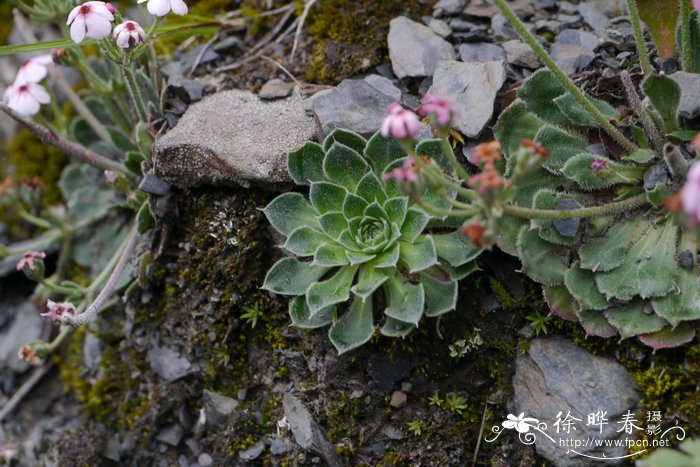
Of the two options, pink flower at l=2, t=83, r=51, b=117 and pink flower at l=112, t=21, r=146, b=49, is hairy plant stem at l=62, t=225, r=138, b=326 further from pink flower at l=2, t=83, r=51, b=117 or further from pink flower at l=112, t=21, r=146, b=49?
pink flower at l=112, t=21, r=146, b=49

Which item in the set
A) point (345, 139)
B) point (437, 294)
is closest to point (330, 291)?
point (437, 294)

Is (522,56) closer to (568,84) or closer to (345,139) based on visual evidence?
(568,84)

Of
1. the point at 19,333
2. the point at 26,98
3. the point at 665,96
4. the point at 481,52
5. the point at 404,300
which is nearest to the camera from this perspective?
the point at 665,96

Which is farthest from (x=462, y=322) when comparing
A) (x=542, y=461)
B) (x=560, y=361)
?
(x=542, y=461)

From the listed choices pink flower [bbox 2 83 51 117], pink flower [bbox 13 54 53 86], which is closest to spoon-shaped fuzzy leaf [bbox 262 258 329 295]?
pink flower [bbox 2 83 51 117]

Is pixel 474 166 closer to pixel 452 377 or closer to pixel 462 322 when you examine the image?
pixel 462 322
